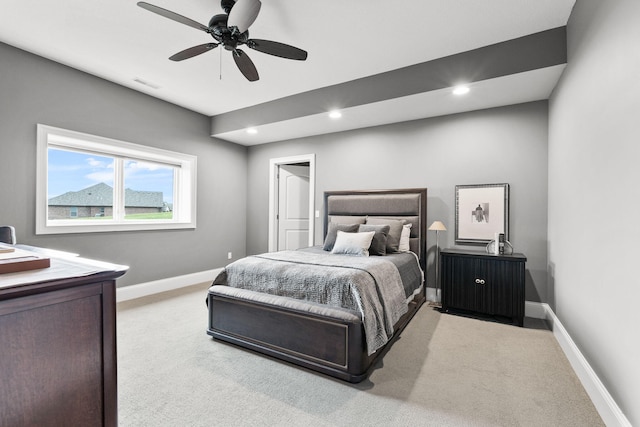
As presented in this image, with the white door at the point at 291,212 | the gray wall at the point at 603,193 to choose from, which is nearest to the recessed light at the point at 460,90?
the gray wall at the point at 603,193

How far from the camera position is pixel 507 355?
8.29ft

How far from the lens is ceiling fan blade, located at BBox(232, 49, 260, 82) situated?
2.46 metres

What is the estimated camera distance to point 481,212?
12.3 feet

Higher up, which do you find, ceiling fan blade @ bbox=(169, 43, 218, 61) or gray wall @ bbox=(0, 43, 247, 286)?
ceiling fan blade @ bbox=(169, 43, 218, 61)

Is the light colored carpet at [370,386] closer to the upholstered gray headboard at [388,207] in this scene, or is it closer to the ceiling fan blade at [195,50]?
the upholstered gray headboard at [388,207]

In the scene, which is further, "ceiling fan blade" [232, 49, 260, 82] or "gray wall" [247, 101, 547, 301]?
"gray wall" [247, 101, 547, 301]

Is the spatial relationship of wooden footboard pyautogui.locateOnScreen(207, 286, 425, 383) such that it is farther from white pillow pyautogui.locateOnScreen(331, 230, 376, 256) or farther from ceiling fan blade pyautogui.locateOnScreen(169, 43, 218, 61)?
ceiling fan blade pyautogui.locateOnScreen(169, 43, 218, 61)

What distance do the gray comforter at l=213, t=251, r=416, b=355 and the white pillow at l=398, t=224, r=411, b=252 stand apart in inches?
38.9

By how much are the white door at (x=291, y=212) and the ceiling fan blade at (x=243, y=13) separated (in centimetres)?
348

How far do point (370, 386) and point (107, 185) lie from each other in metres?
4.05

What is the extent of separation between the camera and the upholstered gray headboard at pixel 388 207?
160 inches

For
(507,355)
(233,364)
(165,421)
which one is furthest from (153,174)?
(507,355)

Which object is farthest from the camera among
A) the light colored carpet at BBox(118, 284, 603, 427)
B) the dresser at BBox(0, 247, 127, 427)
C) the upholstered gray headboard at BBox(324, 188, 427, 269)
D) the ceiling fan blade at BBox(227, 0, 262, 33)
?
the upholstered gray headboard at BBox(324, 188, 427, 269)

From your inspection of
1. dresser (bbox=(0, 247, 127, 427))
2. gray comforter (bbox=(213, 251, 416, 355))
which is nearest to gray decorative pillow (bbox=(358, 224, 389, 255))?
gray comforter (bbox=(213, 251, 416, 355))
